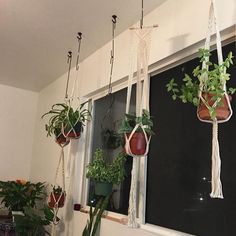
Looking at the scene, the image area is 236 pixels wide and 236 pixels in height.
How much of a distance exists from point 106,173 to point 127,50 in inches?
42.8

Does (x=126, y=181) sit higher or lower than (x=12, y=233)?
higher

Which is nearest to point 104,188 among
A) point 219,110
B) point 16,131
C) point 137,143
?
point 137,143

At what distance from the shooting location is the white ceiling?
2273 mm

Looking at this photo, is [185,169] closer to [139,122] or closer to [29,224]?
[139,122]

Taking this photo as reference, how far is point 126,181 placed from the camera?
8.09ft

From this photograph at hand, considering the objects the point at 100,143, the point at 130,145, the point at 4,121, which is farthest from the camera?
the point at 4,121

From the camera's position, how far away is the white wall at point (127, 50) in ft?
5.93

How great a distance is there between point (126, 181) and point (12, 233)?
1617mm

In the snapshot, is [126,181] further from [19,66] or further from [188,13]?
[19,66]

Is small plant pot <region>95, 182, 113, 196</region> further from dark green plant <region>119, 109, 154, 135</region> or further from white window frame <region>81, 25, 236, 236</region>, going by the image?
dark green plant <region>119, 109, 154, 135</region>

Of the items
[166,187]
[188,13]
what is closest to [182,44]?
[188,13]

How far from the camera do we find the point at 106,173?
7.73ft

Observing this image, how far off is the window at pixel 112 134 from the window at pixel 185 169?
0.33 m

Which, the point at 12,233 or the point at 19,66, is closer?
the point at 12,233
